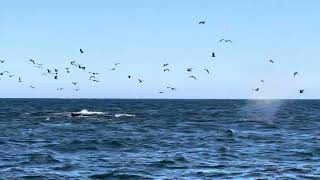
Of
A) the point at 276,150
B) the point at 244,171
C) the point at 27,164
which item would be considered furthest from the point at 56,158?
the point at 276,150

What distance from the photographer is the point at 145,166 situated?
130 feet

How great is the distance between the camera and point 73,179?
3434 centimetres

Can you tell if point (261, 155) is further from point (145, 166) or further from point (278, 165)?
point (145, 166)

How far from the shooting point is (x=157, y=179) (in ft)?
114

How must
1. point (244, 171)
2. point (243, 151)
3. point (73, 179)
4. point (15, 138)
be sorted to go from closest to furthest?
1. point (73, 179)
2. point (244, 171)
3. point (243, 151)
4. point (15, 138)

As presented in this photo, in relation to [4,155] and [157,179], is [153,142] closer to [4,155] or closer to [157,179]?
[4,155]

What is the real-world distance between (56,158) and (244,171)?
13877mm

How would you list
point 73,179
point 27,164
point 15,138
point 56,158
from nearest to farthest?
point 73,179 < point 27,164 < point 56,158 < point 15,138

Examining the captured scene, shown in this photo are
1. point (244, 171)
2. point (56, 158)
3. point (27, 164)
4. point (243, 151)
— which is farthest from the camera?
point (243, 151)

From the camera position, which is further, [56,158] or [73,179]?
[56,158]

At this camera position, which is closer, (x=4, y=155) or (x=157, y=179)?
(x=157, y=179)

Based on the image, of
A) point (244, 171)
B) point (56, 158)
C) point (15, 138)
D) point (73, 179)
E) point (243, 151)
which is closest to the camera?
point (73, 179)

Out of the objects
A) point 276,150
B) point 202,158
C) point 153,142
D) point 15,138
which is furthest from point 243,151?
point 15,138

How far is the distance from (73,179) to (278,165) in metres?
13.9
